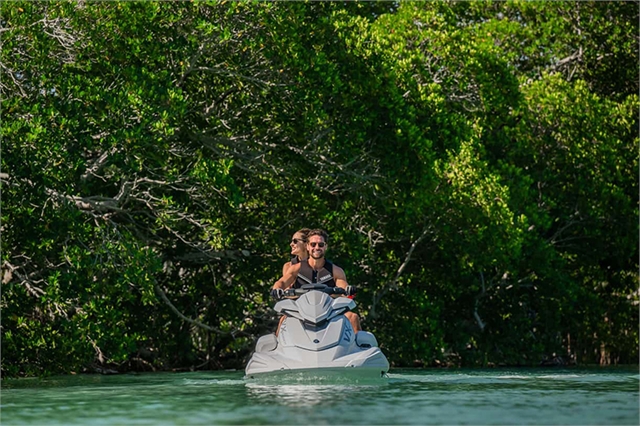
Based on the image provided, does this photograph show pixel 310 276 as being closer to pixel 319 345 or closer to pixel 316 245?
pixel 316 245

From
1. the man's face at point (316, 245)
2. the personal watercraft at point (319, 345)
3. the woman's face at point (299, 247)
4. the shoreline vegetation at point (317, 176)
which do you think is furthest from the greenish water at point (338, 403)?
the shoreline vegetation at point (317, 176)

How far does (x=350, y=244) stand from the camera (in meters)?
23.7

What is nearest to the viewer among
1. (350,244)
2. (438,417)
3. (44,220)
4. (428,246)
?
(438,417)

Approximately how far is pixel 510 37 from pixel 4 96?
13.2m

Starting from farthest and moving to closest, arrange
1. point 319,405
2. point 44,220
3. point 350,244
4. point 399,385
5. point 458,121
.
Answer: point 350,244, point 458,121, point 44,220, point 399,385, point 319,405

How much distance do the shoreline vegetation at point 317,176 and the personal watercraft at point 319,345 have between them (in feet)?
14.1

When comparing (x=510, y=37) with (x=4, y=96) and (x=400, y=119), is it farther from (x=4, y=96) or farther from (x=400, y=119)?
(x=4, y=96)

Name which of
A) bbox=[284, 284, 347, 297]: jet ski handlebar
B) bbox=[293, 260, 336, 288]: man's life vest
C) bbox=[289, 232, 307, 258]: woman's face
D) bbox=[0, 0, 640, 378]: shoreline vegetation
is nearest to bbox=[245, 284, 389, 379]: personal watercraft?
bbox=[284, 284, 347, 297]: jet ski handlebar

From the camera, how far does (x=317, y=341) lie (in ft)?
44.5

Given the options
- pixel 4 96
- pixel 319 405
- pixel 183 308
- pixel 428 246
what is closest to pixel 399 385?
pixel 319 405

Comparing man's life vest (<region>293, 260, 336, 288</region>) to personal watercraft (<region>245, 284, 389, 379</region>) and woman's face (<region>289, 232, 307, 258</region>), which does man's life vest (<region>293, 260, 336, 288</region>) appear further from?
personal watercraft (<region>245, 284, 389, 379</region>)

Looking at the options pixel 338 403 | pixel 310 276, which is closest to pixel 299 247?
pixel 310 276

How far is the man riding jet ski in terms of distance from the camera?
13.5 meters

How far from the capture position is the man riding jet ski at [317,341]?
13.5 meters
